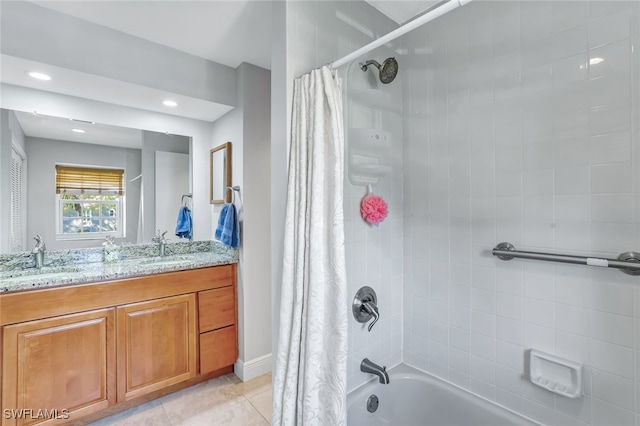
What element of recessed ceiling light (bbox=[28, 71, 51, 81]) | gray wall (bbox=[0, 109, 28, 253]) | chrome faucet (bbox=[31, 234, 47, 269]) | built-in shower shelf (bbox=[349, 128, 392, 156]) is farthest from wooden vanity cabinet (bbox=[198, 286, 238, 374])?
recessed ceiling light (bbox=[28, 71, 51, 81])

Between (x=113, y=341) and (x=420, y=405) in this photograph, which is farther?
(x=113, y=341)

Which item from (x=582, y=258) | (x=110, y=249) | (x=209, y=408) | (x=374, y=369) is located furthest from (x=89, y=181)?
(x=582, y=258)

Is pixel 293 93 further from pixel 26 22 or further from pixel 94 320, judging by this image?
pixel 94 320

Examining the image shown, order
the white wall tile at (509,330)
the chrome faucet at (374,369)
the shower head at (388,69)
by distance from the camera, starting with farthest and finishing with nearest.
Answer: the shower head at (388,69), the chrome faucet at (374,369), the white wall tile at (509,330)

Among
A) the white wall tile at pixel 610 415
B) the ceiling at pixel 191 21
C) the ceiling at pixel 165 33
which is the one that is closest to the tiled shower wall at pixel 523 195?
the white wall tile at pixel 610 415

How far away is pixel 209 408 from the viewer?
1.90 meters

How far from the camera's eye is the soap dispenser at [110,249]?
7.03 feet

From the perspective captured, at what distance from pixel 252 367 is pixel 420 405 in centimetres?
126

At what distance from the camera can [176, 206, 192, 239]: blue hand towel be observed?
2453 millimetres

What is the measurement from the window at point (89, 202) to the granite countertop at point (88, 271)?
236 millimetres

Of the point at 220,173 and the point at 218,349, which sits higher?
the point at 220,173

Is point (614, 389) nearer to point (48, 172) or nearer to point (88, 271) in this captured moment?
point (88, 271)

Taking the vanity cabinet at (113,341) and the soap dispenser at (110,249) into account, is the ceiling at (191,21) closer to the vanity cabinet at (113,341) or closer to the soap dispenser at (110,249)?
the soap dispenser at (110,249)

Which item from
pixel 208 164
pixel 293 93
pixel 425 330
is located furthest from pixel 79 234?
pixel 425 330
